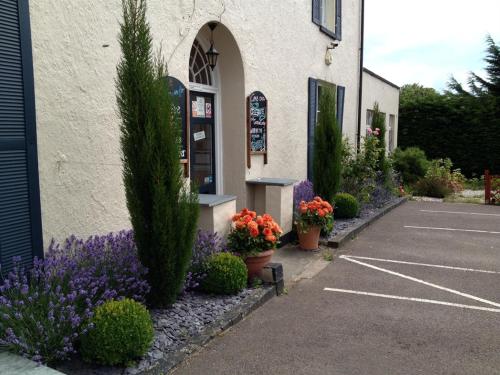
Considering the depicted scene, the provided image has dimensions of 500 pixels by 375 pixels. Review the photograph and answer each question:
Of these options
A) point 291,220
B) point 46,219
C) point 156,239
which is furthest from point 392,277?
point 46,219

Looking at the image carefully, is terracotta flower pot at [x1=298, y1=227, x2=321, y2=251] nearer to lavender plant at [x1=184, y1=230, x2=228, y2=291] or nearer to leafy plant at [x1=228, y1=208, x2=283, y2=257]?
leafy plant at [x1=228, y1=208, x2=283, y2=257]

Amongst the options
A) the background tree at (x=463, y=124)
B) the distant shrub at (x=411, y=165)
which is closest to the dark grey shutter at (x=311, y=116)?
the distant shrub at (x=411, y=165)

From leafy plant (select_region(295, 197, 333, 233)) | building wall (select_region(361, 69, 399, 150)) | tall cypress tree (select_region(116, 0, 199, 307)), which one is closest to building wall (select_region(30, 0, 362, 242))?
tall cypress tree (select_region(116, 0, 199, 307))

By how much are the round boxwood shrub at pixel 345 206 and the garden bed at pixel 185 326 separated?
4.16 m

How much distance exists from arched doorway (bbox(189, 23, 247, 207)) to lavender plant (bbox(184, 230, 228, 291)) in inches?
76.5

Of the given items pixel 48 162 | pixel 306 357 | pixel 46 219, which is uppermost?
pixel 48 162

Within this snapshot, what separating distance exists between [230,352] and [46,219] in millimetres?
1886

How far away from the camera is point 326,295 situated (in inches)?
192

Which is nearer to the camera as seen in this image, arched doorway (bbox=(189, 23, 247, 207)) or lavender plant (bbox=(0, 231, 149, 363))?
lavender plant (bbox=(0, 231, 149, 363))

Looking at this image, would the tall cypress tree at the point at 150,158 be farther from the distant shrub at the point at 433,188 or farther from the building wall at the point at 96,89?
the distant shrub at the point at 433,188

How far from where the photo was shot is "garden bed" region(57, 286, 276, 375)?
10.0 feet

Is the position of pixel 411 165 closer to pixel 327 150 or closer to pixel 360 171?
pixel 360 171

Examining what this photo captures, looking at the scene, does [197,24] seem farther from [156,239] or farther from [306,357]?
[306,357]

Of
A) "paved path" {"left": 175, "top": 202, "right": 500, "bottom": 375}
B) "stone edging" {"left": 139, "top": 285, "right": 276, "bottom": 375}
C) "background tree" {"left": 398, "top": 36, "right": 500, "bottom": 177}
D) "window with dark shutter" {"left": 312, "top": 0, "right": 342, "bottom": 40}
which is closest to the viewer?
"stone edging" {"left": 139, "top": 285, "right": 276, "bottom": 375}
